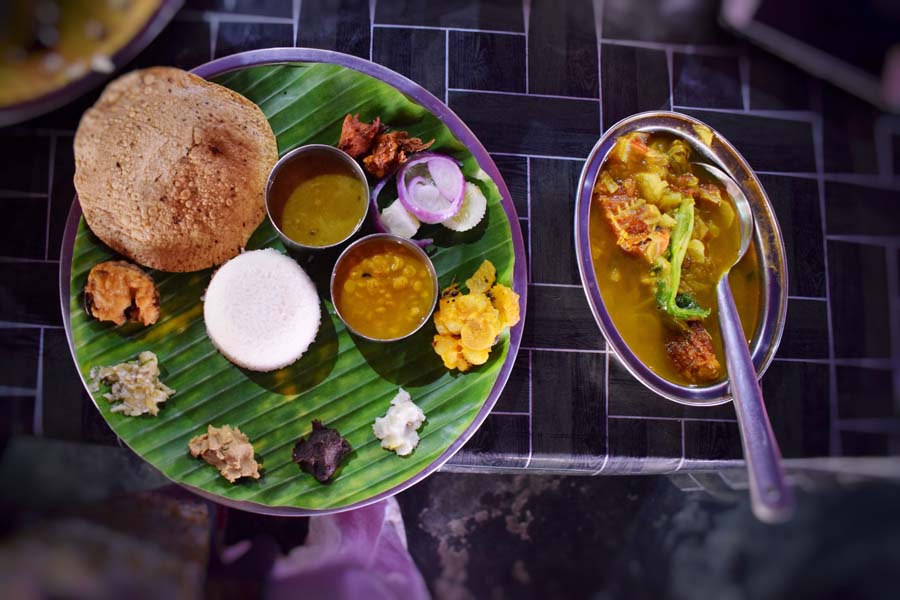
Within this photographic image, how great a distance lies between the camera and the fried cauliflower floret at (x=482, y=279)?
6.40ft

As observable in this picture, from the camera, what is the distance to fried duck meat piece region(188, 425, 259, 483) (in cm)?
183

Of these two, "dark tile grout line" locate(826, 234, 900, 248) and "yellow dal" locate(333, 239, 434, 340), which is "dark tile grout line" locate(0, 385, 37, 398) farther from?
"dark tile grout line" locate(826, 234, 900, 248)

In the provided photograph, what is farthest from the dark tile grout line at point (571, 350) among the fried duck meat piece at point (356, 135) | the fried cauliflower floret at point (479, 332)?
the fried duck meat piece at point (356, 135)

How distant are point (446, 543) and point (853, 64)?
2150mm

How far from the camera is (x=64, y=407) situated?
191 cm

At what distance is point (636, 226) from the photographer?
1952 mm

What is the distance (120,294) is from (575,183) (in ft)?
5.02

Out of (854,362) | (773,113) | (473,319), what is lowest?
(854,362)

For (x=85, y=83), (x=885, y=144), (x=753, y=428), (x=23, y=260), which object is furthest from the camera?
(x=885, y=144)

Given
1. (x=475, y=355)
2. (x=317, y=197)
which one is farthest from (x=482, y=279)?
(x=317, y=197)

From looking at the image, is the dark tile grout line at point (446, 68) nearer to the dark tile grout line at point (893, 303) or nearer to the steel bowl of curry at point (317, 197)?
the steel bowl of curry at point (317, 197)

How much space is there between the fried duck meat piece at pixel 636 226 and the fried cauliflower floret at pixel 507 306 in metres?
0.40

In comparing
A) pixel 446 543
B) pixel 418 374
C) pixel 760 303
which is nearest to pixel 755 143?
pixel 760 303

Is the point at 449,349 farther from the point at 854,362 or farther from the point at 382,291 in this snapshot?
the point at 854,362
